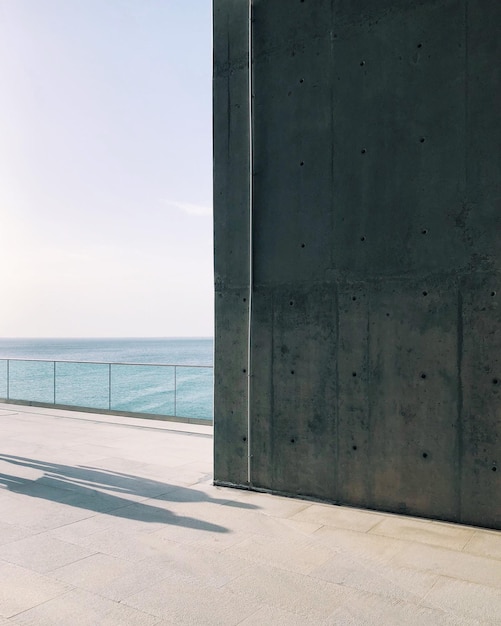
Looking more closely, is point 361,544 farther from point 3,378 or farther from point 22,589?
point 3,378

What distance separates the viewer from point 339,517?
414 cm

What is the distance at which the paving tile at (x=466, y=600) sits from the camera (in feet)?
8.61

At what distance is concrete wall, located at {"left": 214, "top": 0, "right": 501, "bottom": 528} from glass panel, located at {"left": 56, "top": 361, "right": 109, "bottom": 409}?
17.8 feet

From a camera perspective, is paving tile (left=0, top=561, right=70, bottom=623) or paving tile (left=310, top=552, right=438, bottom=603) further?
paving tile (left=310, top=552, right=438, bottom=603)

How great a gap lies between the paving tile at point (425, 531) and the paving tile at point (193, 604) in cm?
138

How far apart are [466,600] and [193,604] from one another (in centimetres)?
131

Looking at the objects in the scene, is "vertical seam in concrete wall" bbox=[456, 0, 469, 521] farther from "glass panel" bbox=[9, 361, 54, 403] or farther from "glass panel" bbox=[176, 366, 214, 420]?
"glass panel" bbox=[9, 361, 54, 403]

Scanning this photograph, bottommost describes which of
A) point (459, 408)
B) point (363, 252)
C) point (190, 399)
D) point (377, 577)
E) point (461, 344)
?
point (190, 399)

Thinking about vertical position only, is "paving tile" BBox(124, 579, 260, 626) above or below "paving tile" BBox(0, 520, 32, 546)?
above

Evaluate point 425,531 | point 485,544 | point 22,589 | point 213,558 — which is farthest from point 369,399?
point 22,589

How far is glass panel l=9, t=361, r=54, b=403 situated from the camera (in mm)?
10648

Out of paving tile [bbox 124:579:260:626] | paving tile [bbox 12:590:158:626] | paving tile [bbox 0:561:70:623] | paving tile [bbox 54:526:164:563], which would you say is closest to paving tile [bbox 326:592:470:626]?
paving tile [bbox 124:579:260:626]

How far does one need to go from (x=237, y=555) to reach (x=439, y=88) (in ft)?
11.0

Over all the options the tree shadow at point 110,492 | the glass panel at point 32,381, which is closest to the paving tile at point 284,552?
the tree shadow at point 110,492
